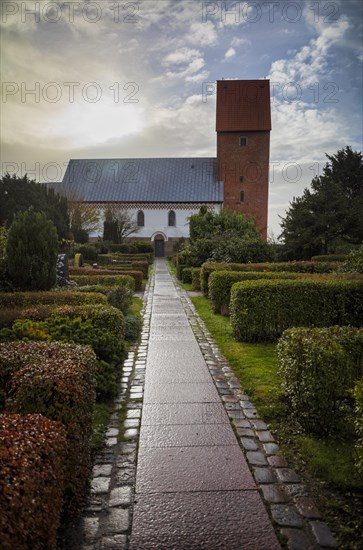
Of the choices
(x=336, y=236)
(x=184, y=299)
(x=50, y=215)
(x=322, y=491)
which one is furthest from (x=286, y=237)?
(x=322, y=491)

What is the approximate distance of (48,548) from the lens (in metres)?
2.21

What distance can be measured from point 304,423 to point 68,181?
51.5 metres

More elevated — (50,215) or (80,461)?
(50,215)

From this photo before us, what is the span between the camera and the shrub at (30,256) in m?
10.8

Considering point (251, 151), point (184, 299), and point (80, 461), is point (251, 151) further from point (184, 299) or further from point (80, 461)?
point (80, 461)

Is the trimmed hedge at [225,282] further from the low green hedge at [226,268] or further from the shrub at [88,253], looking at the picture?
the shrub at [88,253]

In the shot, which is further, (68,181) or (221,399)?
(68,181)

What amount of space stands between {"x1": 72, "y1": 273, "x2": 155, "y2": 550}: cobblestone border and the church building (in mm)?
41487

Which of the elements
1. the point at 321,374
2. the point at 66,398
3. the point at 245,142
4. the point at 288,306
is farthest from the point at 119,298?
the point at 245,142

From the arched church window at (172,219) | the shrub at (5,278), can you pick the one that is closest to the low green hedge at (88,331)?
the shrub at (5,278)

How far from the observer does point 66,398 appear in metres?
3.00

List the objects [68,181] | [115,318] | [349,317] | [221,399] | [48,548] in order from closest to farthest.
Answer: [48,548] → [221,399] → [115,318] → [349,317] → [68,181]

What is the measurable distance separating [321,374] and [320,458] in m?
0.74

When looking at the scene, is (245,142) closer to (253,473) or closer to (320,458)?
(320,458)
